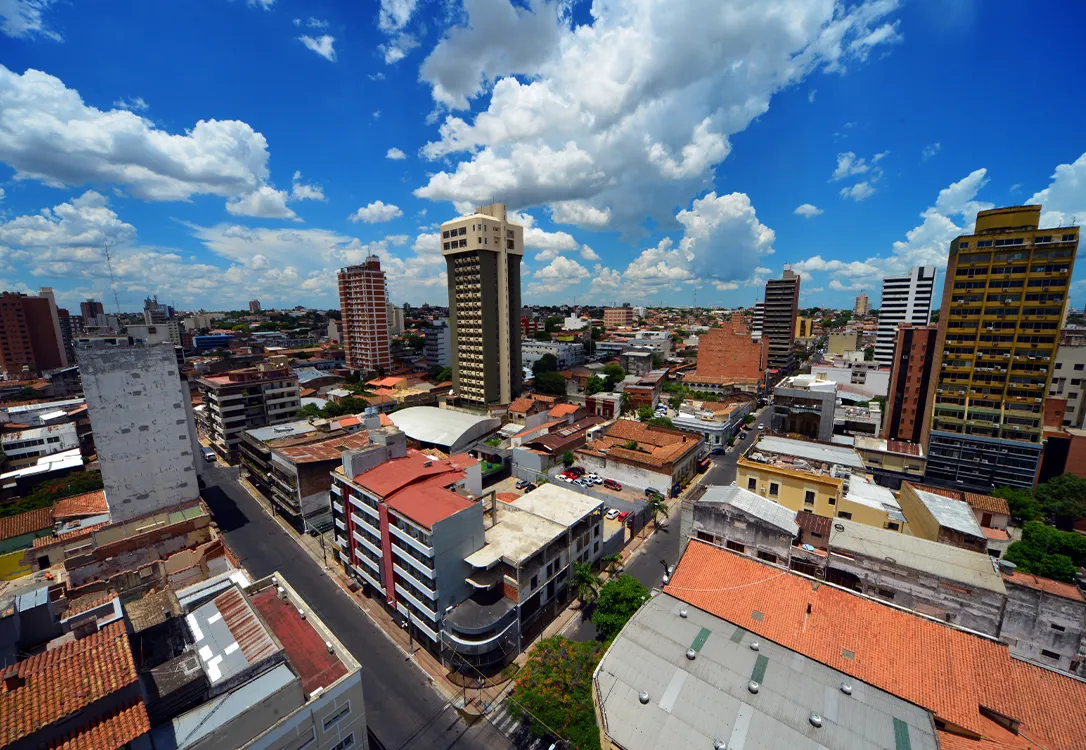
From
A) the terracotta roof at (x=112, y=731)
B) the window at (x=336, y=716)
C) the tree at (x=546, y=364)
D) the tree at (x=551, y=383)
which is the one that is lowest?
the window at (x=336, y=716)

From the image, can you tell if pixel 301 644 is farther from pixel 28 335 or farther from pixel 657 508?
pixel 28 335

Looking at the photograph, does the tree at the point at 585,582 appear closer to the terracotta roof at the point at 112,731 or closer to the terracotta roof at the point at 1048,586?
the terracotta roof at the point at 112,731

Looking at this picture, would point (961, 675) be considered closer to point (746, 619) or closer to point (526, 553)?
point (746, 619)

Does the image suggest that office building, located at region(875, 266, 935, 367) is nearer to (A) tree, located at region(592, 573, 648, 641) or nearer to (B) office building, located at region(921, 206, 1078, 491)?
(B) office building, located at region(921, 206, 1078, 491)

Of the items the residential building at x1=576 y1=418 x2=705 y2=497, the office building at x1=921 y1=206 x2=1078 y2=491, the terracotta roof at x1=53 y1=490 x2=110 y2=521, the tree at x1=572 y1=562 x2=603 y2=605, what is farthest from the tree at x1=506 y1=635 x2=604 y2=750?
the office building at x1=921 y1=206 x2=1078 y2=491

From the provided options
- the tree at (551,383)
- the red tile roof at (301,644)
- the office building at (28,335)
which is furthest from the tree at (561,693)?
the office building at (28,335)

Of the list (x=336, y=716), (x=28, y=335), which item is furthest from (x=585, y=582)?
(x=28, y=335)
